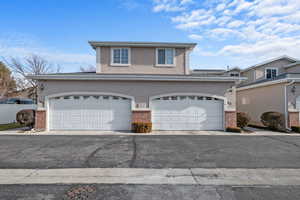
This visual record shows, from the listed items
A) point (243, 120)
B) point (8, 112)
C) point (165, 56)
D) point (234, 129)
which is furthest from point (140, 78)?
point (8, 112)

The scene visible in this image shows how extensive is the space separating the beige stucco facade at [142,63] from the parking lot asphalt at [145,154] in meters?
6.88

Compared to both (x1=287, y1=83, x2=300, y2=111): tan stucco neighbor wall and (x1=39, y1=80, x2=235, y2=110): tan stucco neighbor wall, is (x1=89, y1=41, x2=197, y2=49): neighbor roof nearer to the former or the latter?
(x1=39, y1=80, x2=235, y2=110): tan stucco neighbor wall

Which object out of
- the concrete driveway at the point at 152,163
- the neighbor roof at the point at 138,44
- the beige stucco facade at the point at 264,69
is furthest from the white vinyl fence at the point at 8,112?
the beige stucco facade at the point at 264,69

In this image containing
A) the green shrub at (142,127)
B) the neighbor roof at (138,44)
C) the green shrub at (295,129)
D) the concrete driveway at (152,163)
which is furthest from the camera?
the neighbor roof at (138,44)

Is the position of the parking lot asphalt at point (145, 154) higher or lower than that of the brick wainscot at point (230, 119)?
lower

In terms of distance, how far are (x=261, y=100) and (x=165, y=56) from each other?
29.1 ft

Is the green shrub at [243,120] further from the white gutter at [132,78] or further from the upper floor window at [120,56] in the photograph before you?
the upper floor window at [120,56]

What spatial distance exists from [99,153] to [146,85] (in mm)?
5863

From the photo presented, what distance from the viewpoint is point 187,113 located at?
429 inches

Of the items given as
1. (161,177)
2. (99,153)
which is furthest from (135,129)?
(161,177)

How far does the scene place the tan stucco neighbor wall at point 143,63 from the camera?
42.8 ft

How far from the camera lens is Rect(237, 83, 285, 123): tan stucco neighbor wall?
11893 mm

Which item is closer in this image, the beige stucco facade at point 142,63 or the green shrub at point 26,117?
the green shrub at point 26,117

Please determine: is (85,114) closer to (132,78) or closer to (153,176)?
(132,78)
